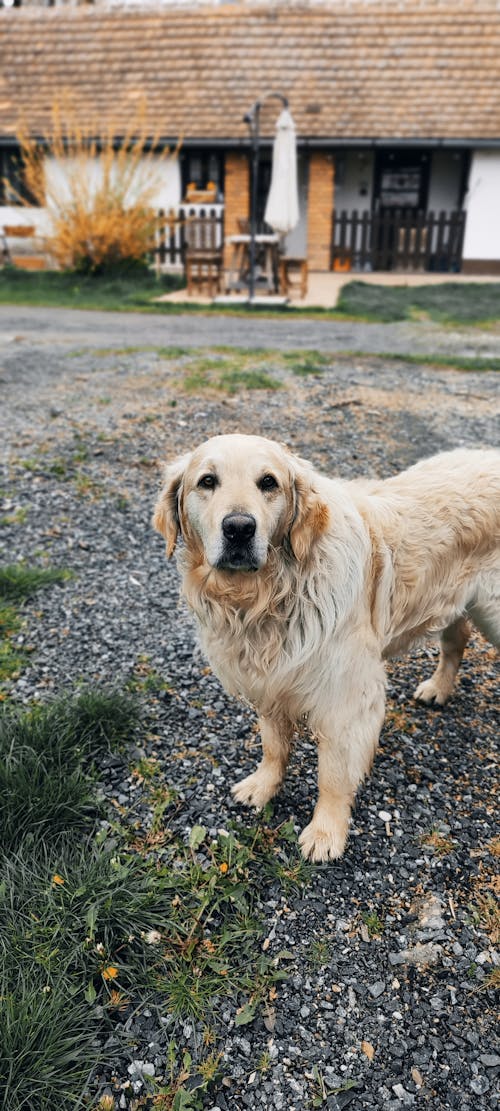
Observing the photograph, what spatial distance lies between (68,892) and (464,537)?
1.96 m

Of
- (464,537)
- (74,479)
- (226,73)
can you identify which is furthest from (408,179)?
(464,537)

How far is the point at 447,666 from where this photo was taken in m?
3.68

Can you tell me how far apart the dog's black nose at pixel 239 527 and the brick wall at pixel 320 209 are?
19289 mm

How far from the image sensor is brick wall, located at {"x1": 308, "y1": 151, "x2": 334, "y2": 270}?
64.9 feet

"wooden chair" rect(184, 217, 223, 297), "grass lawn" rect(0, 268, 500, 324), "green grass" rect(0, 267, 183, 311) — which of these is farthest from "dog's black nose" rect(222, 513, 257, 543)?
"wooden chair" rect(184, 217, 223, 297)

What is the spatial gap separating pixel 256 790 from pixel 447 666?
1.20 meters

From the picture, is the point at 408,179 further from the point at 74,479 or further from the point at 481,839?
the point at 481,839

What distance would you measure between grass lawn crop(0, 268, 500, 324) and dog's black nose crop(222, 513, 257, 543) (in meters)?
11.4

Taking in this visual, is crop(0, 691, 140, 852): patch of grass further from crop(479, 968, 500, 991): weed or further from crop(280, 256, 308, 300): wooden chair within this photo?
crop(280, 256, 308, 300): wooden chair

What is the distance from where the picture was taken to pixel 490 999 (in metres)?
2.34

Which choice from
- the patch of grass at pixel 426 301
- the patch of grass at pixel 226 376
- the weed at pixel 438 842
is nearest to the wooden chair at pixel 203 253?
the patch of grass at pixel 426 301

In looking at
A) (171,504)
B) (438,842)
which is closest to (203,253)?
(171,504)

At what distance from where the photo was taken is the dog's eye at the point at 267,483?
101 inches

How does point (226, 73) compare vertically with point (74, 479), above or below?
above
